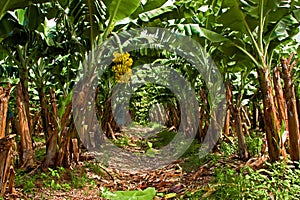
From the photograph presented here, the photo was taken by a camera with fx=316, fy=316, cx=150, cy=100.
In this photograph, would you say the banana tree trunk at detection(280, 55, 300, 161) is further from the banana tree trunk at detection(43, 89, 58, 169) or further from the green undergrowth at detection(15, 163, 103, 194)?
the banana tree trunk at detection(43, 89, 58, 169)

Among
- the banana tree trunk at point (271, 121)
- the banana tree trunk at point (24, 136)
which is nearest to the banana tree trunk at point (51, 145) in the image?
the banana tree trunk at point (24, 136)

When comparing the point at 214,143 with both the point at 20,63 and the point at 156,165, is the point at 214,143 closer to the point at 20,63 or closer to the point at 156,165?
the point at 156,165

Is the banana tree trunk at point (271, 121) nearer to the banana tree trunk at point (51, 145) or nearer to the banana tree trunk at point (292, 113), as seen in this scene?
the banana tree trunk at point (292, 113)

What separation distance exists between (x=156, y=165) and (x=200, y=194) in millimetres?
2172

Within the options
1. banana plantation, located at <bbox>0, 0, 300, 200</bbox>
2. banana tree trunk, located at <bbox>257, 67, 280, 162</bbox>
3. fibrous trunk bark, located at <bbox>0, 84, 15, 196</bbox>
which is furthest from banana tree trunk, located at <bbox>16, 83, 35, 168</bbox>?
banana tree trunk, located at <bbox>257, 67, 280, 162</bbox>

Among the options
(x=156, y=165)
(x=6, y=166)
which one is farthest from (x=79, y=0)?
(x=156, y=165)

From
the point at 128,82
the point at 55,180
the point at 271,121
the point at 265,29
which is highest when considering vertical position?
the point at 265,29

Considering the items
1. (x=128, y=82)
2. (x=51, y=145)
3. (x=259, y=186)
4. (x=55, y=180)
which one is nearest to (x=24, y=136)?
(x=51, y=145)

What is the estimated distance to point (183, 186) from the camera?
306 centimetres

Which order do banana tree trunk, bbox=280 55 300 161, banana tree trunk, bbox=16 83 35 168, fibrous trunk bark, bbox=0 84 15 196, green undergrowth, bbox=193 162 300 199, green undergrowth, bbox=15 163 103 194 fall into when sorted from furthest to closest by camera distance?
banana tree trunk, bbox=16 83 35 168
green undergrowth, bbox=15 163 103 194
banana tree trunk, bbox=280 55 300 161
green undergrowth, bbox=193 162 300 199
fibrous trunk bark, bbox=0 84 15 196

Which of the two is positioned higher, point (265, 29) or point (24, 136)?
point (265, 29)

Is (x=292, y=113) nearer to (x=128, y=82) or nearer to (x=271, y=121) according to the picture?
(x=271, y=121)

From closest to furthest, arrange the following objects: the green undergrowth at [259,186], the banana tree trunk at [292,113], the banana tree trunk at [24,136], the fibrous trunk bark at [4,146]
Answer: the fibrous trunk bark at [4,146], the green undergrowth at [259,186], the banana tree trunk at [292,113], the banana tree trunk at [24,136]

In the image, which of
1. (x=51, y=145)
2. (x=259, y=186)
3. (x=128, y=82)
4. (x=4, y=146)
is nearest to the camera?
(x=4, y=146)
